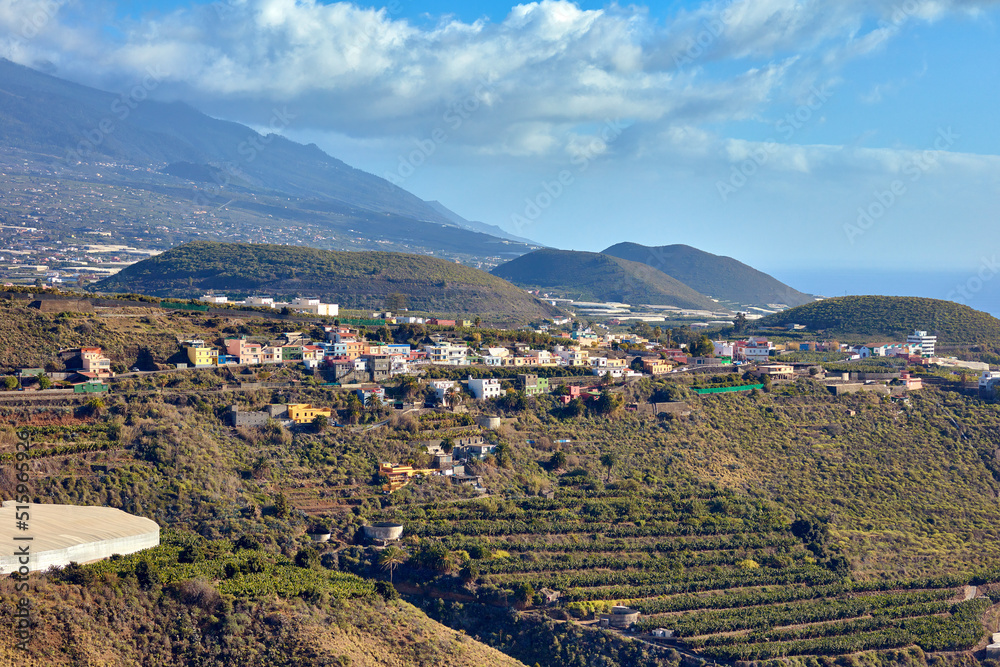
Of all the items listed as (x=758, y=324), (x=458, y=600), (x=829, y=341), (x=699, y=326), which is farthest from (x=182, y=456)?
(x=699, y=326)

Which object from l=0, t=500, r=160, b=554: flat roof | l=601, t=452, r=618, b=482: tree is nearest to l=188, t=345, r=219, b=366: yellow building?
l=0, t=500, r=160, b=554: flat roof

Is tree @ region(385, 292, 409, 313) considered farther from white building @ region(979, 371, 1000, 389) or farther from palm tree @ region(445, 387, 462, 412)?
white building @ region(979, 371, 1000, 389)

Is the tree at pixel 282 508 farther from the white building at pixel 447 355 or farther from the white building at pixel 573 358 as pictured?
the white building at pixel 573 358

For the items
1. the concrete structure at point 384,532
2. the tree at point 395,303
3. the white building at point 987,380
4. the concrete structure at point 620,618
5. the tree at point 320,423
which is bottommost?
the concrete structure at point 620,618

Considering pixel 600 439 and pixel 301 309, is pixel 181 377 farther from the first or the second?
pixel 301 309

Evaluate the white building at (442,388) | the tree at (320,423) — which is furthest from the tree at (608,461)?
the tree at (320,423)

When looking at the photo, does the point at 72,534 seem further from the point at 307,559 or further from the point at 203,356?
the point at 203,356
